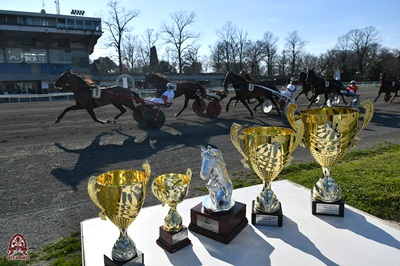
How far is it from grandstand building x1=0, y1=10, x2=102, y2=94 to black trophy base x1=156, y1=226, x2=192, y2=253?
4350 centimetres

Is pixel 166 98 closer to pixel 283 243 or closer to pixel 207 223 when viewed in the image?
pixel 207 223

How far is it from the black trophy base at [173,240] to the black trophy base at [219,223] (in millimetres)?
193

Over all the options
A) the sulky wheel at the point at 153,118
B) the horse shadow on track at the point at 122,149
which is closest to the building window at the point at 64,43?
the horse shadow on track at the point at 122,149

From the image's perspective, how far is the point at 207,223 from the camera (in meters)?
2.47

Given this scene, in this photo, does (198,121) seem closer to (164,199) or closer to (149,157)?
(149,157)

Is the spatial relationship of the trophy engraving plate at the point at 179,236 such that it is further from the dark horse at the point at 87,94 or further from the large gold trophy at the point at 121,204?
the dark horse at the point at 87,94

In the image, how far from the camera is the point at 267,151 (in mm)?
2471

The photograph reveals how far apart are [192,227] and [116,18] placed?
57.2 meters

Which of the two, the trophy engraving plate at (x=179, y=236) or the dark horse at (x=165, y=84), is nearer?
the trophy engraving plate at (x=179, y=236)

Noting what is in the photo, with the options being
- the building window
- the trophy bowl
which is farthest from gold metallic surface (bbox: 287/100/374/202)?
the building window

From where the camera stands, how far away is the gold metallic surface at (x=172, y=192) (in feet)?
7.25

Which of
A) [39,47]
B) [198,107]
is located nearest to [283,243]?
[198,107]

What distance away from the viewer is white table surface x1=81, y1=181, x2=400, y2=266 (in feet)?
7.00

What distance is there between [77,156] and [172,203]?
20.0 ft
